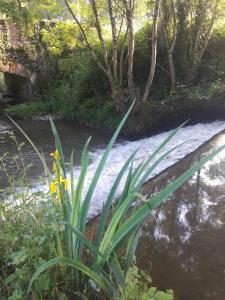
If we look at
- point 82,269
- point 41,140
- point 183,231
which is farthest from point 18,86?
point 82,269

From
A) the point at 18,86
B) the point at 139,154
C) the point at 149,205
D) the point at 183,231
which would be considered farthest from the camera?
the point at 18,86

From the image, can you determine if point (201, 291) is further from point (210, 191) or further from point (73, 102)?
point (73, 102)

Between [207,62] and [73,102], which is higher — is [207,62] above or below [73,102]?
above

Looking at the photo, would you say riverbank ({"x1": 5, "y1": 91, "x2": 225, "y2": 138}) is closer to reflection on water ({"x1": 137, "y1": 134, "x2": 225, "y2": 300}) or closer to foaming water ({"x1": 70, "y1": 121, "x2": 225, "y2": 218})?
foaming water ({"x1": 70, "y1": 121, "x2": 225, "y2": 218})

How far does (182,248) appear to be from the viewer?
2.91 meters

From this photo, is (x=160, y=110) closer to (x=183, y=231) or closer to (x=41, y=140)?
(x=41, y=140)

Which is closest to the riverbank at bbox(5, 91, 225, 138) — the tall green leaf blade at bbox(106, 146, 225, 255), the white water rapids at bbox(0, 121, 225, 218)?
the white water rapids at bbox(0, 121, 225, 218)

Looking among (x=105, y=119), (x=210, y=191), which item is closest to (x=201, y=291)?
(x=210, y=191)

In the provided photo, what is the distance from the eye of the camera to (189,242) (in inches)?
118

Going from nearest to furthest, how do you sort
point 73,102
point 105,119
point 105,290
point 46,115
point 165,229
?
point 105,290 → point 165,229 → point 105,119 → point 73,102 → point 46,115

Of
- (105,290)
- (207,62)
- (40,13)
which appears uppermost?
(40,13)

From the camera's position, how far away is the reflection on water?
8.24 ft

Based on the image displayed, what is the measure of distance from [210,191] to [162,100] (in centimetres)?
386

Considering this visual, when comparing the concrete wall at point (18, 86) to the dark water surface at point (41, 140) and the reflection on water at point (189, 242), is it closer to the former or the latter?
the dark water surface at point (41, 140)
